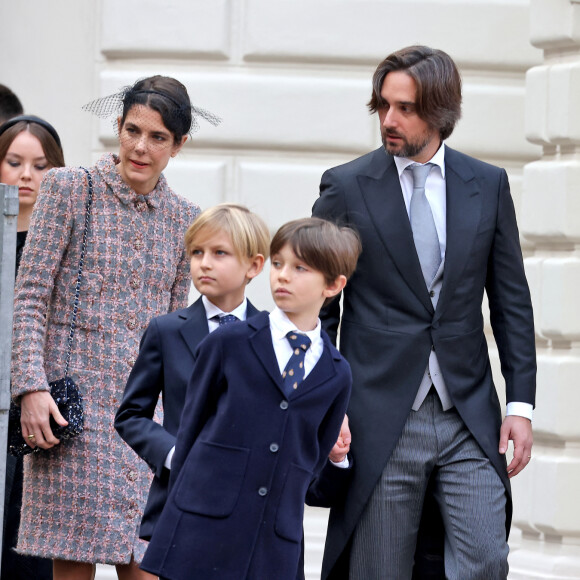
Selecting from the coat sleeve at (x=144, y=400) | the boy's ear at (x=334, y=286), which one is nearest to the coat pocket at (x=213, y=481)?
the coat sleeve at (x=144, y=400)

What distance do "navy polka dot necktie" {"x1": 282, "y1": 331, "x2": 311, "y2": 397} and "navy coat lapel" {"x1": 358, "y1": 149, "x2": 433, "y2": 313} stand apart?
67 cm

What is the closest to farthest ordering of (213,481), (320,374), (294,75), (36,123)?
(213,481)
(320,374)
(36,123)
(294,75)

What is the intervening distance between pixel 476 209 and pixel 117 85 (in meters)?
3.09

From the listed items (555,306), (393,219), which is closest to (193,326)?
(393,219)

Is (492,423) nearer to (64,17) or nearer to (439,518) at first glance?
(439,518)

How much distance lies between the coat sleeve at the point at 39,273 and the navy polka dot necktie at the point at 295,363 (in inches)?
38.9

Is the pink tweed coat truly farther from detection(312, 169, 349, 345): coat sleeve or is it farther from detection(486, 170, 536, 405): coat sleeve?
detection(486, 170, 536, 405): coat sleeve

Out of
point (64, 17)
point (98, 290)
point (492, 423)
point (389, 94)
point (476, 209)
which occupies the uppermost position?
point (64, 17)

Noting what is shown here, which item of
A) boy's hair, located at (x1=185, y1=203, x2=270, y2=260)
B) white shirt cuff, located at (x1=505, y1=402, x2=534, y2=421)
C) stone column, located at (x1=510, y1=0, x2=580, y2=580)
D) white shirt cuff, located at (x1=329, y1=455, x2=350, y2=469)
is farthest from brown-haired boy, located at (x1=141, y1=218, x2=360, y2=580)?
stone column, located at (x1=510, y1=0, x2=580, y2=580)

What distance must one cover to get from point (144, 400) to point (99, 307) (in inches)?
27.3

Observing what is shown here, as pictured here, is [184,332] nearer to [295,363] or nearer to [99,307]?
[295,363]

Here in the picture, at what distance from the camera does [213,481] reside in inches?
136

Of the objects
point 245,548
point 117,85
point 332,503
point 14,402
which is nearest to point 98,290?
point 14,402

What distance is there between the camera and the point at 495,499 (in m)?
4.14
